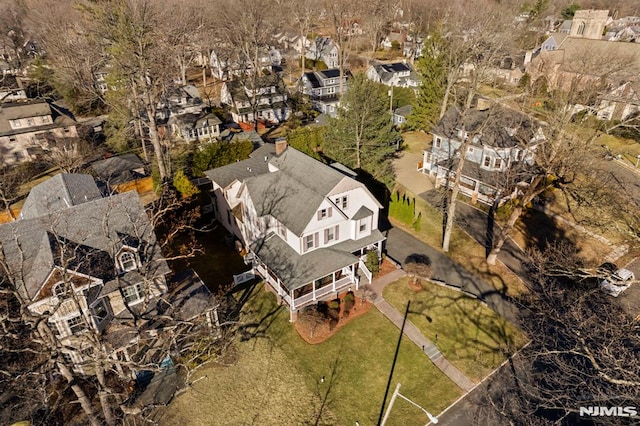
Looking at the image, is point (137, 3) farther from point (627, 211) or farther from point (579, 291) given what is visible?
point (627, 211)

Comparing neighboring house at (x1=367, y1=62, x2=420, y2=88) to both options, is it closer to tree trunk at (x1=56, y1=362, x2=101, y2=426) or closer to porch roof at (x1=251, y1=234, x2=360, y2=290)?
porch roof at (x1=251, y1=234, x2=360, y2=290)

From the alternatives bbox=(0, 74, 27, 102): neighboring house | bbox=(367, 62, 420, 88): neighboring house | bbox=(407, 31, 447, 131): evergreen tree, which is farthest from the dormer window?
bbox=(367, 62, 420, 88): neighboring house

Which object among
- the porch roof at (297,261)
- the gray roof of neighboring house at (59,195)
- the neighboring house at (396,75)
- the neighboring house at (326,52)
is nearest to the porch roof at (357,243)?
the porch roof at (297,261)

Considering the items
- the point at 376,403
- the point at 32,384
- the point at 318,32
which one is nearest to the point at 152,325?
the point at 32,384

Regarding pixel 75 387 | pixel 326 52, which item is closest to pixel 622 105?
pixel 326 52

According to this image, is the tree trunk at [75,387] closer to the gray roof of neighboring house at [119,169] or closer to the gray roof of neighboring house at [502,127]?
the gray roof of neighboring house at [119,169]
